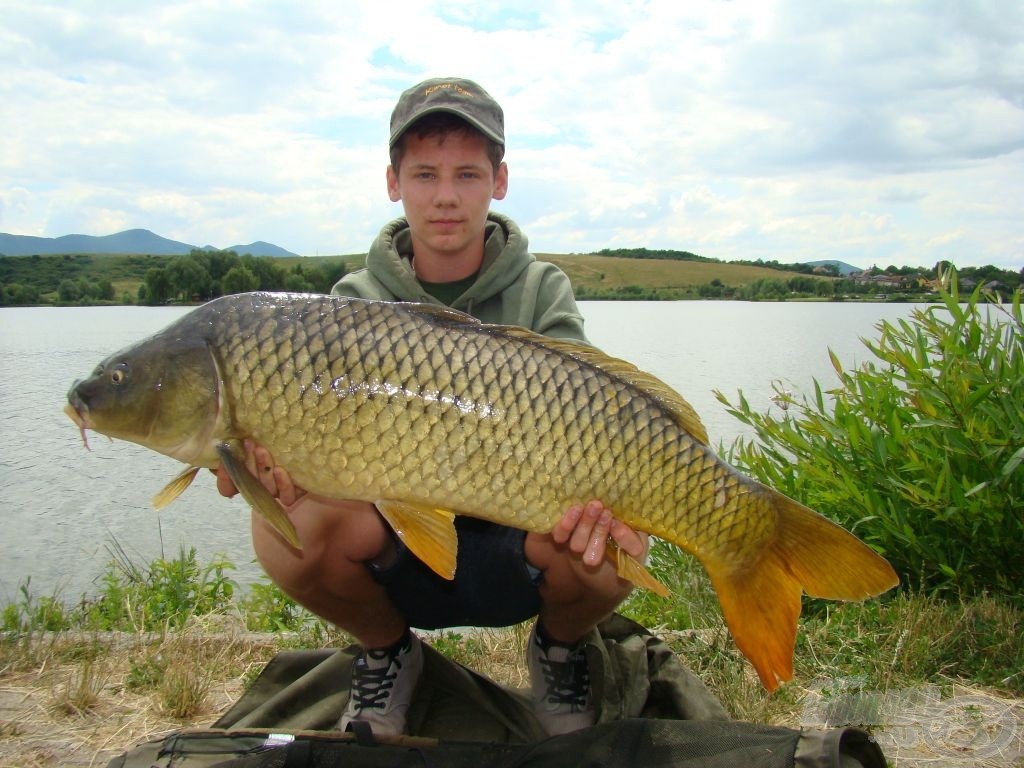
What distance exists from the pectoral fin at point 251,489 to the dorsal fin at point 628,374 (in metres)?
0.52

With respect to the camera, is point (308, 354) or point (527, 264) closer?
point (308, 354)

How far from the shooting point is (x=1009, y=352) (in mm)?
2822

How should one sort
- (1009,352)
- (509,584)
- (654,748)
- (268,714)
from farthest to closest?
1. (1009,352)
2. (509,584)
3. (268,714)
4. (654,748)

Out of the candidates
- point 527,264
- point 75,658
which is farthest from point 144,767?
point 527,264

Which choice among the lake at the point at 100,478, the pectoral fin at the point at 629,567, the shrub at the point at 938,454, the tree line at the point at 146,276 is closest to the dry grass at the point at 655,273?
the tree line at the point at 146,276

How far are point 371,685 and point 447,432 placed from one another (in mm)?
692

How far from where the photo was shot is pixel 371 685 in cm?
183

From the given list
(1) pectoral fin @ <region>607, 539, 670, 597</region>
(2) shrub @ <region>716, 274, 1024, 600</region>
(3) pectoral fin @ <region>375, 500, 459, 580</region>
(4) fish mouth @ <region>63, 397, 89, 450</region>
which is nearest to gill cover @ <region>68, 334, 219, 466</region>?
(4) fish mouth @ <region>63, 397, 89, 450</region>

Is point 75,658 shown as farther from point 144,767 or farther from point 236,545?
point 236,545

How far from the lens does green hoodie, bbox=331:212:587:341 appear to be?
7.01ft

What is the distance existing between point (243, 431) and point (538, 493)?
1.85 ft

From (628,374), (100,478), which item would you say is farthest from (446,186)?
(100,478)

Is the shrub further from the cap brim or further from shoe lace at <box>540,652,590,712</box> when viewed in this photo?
the cap brim

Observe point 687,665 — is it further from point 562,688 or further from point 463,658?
point 463,658
